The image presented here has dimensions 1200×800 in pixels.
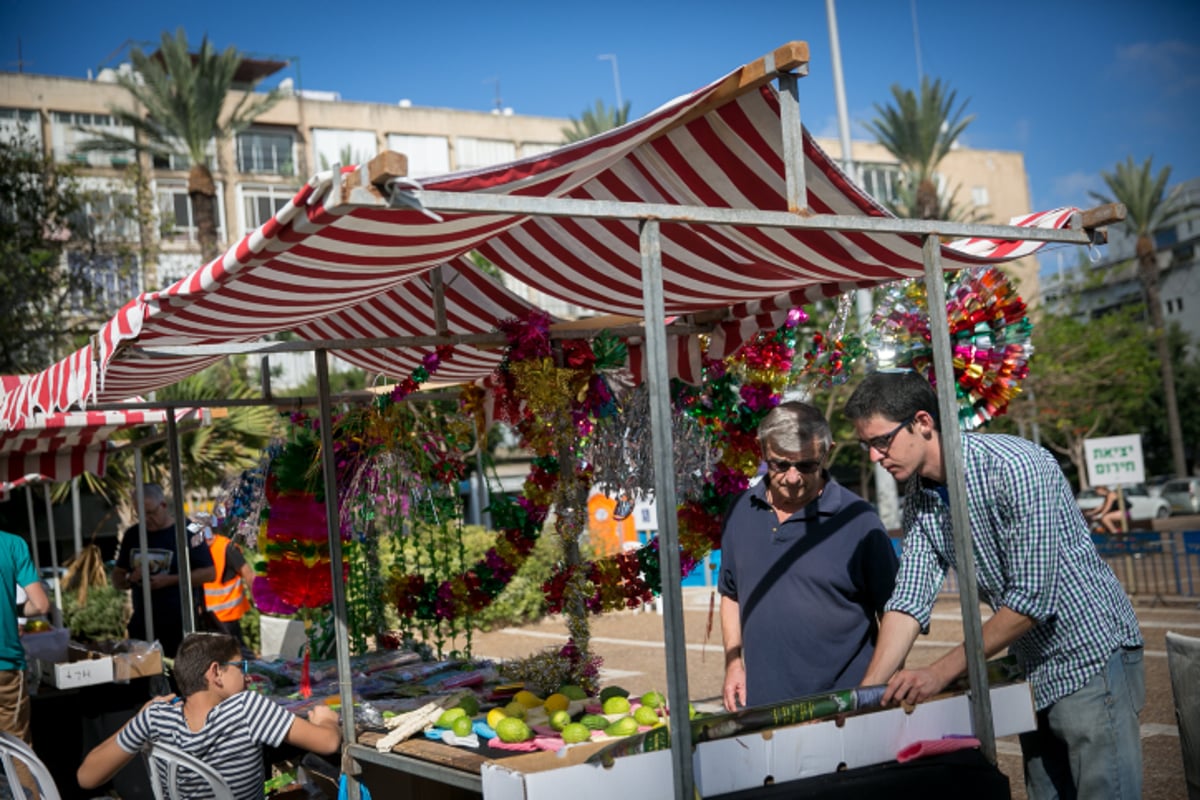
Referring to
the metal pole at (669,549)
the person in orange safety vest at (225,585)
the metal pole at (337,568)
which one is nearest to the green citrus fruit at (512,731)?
the metal pole at (337,568)

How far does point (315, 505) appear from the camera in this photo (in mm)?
6793

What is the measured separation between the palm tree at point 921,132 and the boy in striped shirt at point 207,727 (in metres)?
28.4

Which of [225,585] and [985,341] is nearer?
[985,341]

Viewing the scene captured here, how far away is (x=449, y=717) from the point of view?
13.4 feet

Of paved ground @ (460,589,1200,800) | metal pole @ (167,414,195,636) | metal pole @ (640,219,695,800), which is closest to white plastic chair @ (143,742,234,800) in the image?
metal pole @ (640,219,695,800)

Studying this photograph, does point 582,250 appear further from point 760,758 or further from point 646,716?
point 760,758

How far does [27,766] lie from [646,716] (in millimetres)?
2174

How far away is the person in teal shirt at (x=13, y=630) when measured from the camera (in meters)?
6.03

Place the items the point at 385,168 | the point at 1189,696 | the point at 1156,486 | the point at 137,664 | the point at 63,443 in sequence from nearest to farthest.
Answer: the point at 385,168, the point at 1189,696, the point at 137,664, the point at 63,443, the point at 1156,486

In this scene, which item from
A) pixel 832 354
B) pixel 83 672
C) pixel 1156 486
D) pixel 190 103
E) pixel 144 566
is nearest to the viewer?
pixel 832 354

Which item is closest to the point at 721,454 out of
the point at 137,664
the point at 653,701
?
the point at 653,701

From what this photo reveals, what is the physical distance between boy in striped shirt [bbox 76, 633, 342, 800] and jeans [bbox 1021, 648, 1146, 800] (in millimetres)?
2503

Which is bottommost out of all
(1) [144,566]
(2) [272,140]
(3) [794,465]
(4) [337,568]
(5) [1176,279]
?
(1) [144,566]

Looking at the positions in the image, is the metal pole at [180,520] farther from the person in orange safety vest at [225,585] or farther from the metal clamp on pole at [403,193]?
the metal clamp on pole at [403,193]
